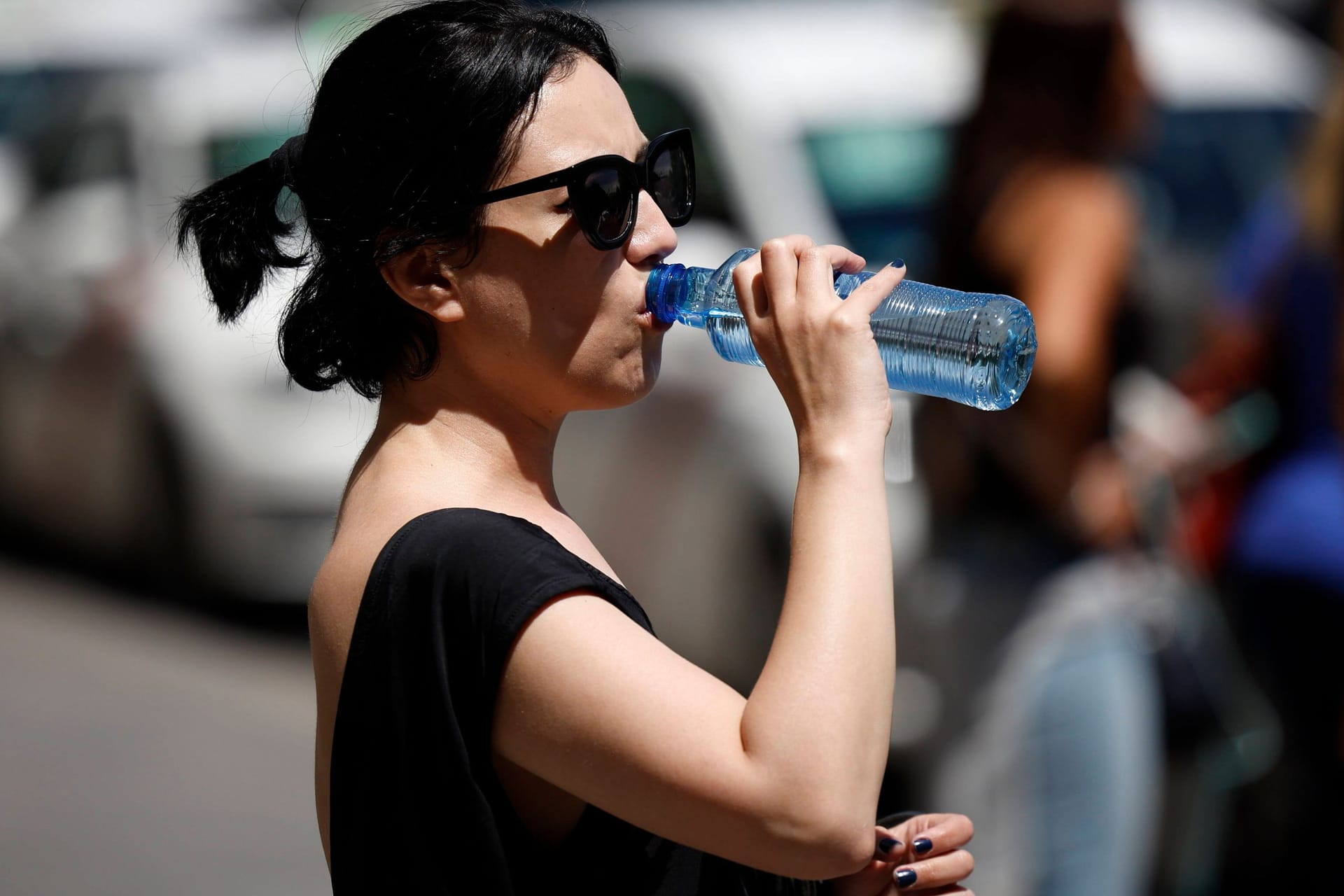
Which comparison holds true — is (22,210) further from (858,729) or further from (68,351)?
(858,729)

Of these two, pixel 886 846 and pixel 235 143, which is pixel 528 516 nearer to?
pixel 886 846

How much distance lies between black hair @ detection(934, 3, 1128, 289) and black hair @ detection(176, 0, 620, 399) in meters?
2.06

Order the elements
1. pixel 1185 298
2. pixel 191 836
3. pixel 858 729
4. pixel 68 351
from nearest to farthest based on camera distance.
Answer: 1. pixel 858 729
2. pixel 1185 298
3. pixel 191 836
4. pixel 68 351

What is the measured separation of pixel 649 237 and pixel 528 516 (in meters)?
0.31

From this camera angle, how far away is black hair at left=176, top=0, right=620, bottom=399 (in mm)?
1482

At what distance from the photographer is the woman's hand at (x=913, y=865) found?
4.97 ft

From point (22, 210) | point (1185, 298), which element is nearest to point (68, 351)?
point (22, 210)

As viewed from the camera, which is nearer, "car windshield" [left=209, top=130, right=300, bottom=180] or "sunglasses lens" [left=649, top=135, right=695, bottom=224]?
"sunglasses lens" [left=649, top=135, right=695, bottom=224]

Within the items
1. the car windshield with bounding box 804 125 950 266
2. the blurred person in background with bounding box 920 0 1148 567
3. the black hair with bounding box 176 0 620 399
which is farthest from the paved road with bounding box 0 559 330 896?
the black hair with bounding box 176 0 620 399

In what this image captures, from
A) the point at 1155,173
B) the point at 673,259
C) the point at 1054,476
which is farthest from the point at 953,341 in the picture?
the point at 1155,173

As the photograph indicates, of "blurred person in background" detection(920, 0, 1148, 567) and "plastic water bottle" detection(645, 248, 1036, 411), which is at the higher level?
"blurred person in background" detection(920, 0, 1148, 567)

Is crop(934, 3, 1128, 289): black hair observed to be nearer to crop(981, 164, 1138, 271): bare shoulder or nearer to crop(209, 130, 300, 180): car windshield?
crop(981, 164, 1138, 271): bare shoulder

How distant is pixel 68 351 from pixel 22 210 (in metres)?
0.89

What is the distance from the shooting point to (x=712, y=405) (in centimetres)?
454
